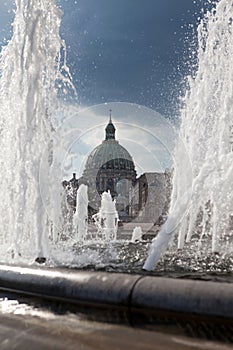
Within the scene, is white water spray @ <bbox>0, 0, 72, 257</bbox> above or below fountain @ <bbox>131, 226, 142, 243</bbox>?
above

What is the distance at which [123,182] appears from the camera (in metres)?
18.3

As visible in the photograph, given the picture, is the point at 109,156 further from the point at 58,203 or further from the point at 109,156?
the point at 58,203

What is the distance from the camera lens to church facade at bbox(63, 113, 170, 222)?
12289 mm

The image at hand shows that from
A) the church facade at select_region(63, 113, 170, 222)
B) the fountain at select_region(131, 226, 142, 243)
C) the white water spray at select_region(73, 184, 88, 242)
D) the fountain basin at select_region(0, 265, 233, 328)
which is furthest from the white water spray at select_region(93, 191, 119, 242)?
the fountain basin at select_region(0, 265, 233, 328)

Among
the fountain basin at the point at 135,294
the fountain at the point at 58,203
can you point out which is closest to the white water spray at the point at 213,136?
the fountain at the point at 58,203

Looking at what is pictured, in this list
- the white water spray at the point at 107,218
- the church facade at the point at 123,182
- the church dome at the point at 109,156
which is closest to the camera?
the church facade at the point at 123,182

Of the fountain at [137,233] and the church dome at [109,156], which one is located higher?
the church dome at [109,156]

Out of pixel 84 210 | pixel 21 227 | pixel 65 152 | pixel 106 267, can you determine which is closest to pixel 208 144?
pixel 65 152

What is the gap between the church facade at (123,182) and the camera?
12289 mm

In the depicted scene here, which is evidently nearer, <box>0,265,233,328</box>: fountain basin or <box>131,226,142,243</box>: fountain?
<box>0,265,233,328</box>: fountain basin

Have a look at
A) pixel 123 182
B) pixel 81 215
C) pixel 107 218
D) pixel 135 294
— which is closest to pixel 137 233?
pixel 123 182

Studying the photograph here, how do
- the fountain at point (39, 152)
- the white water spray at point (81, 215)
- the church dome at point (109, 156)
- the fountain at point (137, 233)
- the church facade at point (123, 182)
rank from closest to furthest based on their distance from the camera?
1. the fountain at point (39, 152)
2. the church facade at point (123, 182)
3. the church dome at point (109, 156)
4. the fountain at point (137, 233)
5. the white water spray at point (81, 215)

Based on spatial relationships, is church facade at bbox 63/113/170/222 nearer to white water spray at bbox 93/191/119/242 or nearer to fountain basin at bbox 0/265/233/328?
white water spray at bbox 93/191/119/242

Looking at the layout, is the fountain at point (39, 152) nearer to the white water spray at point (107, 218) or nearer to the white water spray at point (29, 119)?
the white water spray at point (29, 119)
